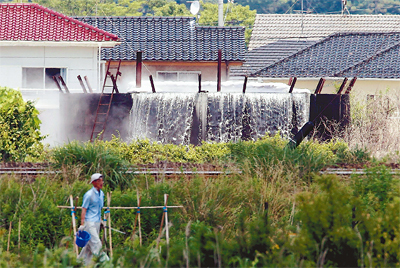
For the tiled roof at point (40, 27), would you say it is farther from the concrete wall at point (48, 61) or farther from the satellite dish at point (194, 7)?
the satellite dish at point (194, 7)

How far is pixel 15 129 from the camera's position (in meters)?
15.6

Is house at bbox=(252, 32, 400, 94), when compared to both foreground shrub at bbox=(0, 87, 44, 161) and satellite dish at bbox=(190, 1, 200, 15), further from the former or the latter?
foreground shrub at bbox=(0, 87, 44, 161)

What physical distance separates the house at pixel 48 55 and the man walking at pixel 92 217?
16.5 meters

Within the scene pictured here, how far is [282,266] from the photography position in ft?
20.7

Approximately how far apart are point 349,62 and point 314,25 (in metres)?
11.6

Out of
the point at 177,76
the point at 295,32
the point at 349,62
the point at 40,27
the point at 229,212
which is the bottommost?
the point at 229,212

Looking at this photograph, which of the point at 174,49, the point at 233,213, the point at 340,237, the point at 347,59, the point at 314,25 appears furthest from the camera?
the point at 314,25

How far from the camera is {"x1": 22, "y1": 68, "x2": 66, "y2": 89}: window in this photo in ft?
84.7

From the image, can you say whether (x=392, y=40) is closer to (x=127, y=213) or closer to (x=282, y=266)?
(x=127, y=213)

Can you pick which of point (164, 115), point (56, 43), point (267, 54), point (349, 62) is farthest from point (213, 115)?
point (267, 54)

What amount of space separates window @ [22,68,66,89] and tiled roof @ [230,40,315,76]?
1141 cm

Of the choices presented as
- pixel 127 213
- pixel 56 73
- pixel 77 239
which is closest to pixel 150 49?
pixel 56 73

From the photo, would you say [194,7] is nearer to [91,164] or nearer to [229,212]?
[91,164]

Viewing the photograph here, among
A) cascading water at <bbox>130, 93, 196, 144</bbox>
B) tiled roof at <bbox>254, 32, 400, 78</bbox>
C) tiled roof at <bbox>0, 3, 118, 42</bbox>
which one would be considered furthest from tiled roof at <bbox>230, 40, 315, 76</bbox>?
cascading water at <bbox>130, 93, 196, 144</bbox>
